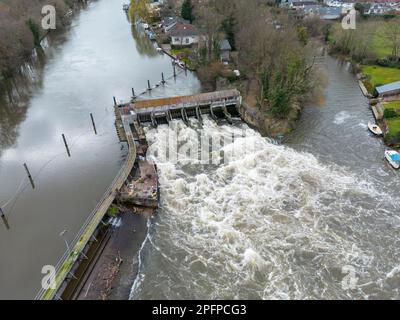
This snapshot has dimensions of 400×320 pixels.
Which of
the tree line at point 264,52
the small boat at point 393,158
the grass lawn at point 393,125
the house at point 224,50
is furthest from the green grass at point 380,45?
the small boat at point 393,158

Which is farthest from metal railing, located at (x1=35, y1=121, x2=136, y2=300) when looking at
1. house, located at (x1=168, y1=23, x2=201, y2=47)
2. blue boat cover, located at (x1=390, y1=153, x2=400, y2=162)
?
house, located at (x1=168, y1=23, x2=201, y2=47)

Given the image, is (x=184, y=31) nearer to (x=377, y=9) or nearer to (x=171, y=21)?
(x=171, y=21)

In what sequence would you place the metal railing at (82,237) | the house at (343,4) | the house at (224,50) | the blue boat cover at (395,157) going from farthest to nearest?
the house at (343,4) → the house at (224,50) → the blue boat cover at (395,157) → the metal railing at (82,237)

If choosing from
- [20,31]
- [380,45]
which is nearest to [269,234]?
[380,45]

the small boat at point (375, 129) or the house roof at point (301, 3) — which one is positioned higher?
the house roof at point (301, 3)

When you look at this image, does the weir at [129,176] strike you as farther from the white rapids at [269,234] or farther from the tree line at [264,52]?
the tree line at [264,52]

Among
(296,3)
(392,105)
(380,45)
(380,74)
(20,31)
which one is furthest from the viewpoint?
(296,3)
